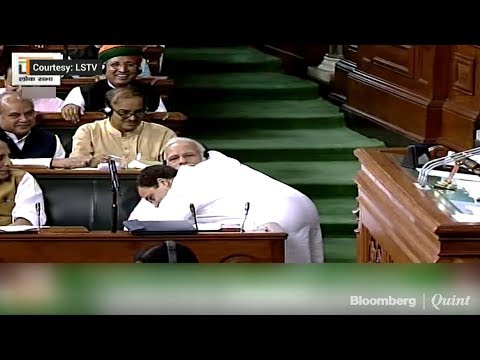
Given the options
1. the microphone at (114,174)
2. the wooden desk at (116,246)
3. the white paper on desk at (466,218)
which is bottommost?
the wooden desk at (116,246)

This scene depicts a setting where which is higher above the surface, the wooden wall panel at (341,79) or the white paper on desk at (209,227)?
the wooden wall panel at (341,79)

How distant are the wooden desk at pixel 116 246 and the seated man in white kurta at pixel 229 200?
0.11 meters

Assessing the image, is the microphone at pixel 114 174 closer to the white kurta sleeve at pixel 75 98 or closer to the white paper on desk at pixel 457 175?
the white kurta sleeve at pixel 75 98

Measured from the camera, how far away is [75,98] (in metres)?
5.73

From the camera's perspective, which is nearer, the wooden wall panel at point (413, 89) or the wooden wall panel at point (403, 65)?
the wooden wall panel at point (413, 89)

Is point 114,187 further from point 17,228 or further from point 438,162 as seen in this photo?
point 438,162

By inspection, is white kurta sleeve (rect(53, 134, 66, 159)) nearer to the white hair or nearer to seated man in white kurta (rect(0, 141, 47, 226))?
seated man in white kurta (rect(0, 141, 47, 226))

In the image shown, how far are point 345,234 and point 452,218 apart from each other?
1.09 meters

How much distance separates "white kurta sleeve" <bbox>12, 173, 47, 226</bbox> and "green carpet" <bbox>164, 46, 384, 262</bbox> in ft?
2.23

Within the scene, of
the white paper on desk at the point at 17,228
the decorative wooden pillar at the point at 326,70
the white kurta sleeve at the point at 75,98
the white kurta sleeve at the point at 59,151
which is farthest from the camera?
the decorative wooden pillar at the point at 326,70

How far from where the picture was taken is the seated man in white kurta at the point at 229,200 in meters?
5.23

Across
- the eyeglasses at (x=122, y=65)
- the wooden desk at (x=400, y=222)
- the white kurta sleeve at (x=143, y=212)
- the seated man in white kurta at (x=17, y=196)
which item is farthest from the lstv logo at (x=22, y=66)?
the wooden desk at (x=400, y=222)
